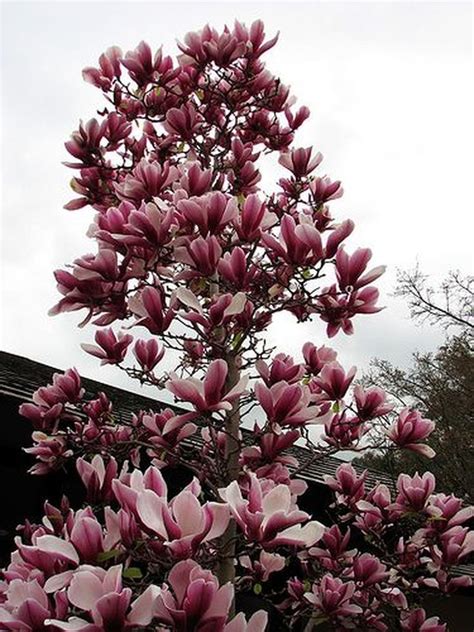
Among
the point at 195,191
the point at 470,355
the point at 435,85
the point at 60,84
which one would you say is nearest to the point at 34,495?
the point at 195,191

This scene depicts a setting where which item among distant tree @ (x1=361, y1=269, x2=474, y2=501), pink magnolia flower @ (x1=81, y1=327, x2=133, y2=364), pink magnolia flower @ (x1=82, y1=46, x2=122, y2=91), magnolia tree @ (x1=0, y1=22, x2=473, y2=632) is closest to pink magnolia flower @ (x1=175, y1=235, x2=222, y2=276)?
magnolia tree @ (x1=0, y1=22, x2=473, y2=632)

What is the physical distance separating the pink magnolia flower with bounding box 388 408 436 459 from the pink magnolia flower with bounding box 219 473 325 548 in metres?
0.61

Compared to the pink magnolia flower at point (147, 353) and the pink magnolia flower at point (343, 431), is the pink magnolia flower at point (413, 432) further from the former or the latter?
the pink magnolia flower at point (147, 353)

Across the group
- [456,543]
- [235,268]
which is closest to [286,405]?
[235,268]

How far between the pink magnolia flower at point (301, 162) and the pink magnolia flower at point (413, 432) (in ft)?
2.73

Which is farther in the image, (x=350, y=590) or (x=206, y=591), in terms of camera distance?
(x=350, y=590)

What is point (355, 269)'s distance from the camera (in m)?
1.49

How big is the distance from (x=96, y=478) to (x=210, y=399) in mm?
326

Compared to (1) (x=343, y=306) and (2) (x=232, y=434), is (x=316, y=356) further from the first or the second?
(2) (x=232, y=434)

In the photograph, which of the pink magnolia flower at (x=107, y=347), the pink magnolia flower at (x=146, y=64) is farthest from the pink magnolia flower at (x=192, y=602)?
the pink magnolia flower at (x=146, y=64)

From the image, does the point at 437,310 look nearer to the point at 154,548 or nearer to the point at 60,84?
the point at 60,84

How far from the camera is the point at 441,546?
1619mm

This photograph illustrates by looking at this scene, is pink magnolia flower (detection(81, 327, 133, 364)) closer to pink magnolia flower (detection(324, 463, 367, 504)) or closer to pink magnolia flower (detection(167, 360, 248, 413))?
pink magnolia flower (detection(167, 360, 248, 413))

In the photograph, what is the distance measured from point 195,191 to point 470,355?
439 inches
